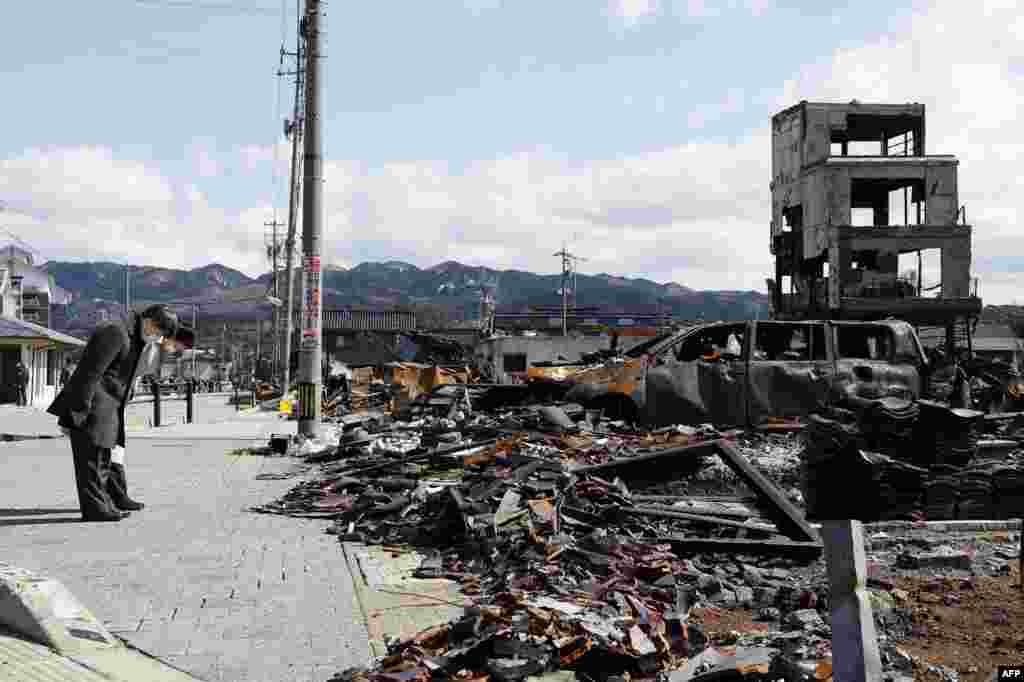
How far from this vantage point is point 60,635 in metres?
4.57

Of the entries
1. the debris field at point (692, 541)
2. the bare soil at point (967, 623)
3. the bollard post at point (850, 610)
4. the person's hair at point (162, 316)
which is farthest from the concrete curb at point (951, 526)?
the person's hair at point (162, 316)

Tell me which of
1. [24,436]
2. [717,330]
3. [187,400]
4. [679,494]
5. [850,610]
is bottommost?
[24,436]

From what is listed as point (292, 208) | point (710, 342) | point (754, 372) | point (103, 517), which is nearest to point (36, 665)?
point (103, 517)

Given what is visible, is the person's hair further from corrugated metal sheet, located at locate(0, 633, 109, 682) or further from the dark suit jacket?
corrugated metal sheet, located at locate(0, 633, 109, 682)

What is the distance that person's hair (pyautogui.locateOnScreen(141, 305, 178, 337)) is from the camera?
8672 millimetres

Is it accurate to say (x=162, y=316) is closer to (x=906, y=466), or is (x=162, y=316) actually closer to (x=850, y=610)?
(x=906, y=466)

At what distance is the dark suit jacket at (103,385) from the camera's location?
8.20 metres

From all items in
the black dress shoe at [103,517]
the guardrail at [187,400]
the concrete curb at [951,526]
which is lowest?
the guardrail at [187,400]

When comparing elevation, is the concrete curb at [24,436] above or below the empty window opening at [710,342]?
below

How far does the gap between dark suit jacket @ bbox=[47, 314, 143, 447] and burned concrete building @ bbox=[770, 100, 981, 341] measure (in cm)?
4303

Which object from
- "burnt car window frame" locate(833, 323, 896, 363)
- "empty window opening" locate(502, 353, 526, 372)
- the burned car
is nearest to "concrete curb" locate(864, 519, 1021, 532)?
the burned car

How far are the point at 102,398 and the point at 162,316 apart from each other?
0.85 m

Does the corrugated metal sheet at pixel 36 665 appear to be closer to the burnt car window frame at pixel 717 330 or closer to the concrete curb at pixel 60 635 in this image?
the concrete curb at pixel 60 635

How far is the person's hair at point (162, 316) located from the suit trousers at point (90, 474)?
110cm
